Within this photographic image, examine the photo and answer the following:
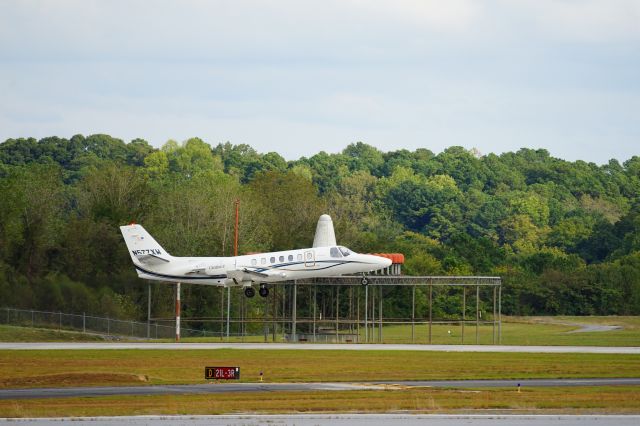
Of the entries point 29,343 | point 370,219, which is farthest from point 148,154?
point 29,343

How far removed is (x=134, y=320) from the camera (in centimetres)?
8512

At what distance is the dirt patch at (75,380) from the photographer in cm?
4628

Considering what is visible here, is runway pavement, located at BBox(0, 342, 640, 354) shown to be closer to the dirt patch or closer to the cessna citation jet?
the cessna citation jet

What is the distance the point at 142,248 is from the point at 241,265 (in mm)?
6564

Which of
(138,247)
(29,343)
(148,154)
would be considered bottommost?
(29,343)

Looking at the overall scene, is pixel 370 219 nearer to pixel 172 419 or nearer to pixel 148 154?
pixel 148 154

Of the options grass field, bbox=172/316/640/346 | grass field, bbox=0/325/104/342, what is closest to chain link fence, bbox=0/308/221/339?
grass field, bbox=0/325/104/342

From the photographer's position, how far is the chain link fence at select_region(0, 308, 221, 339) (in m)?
80.4

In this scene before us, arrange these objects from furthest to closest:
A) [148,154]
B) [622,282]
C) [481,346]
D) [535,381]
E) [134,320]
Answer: [148,154] < [622,282] < [134,320] < [481,346] < [535,381]

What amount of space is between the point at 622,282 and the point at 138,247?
62280mm

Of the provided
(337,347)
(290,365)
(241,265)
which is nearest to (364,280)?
(241,265)

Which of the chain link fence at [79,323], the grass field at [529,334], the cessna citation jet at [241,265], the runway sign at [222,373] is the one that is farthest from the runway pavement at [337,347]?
the runway sign at [222,373]

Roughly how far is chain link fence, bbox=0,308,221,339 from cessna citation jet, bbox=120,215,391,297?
738 cm

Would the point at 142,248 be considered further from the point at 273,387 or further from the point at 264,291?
the point at 273,387
